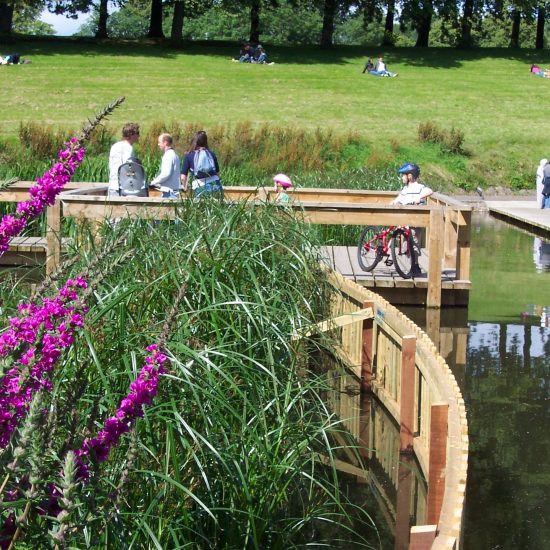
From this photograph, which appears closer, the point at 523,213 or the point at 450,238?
the point at 450,238

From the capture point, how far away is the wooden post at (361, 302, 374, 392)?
9.33 m

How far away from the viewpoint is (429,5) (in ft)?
211

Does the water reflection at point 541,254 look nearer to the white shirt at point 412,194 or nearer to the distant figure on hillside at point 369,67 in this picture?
the white shirt at point 412,194

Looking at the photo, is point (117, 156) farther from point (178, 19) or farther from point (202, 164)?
point (178, 19)

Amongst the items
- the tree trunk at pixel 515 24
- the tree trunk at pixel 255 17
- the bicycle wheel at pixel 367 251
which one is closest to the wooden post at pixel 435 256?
the bicycle wheel at pixel 367 251

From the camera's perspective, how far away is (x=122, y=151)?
44.1 feet

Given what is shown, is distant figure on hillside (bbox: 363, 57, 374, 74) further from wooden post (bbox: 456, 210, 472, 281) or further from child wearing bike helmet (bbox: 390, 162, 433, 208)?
wooden post (bbox: 456, 210, 472, 281)

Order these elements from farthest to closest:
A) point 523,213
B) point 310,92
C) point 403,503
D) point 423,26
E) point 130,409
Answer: point 423,26, point 310,92, point 523,213, point 403,503, point 130,409

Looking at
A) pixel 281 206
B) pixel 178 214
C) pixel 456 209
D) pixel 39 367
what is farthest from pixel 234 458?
pixel 456 209

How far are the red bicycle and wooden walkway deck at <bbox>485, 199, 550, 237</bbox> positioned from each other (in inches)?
358

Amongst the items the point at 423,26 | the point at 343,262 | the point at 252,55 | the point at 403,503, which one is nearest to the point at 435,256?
the point at 343,262

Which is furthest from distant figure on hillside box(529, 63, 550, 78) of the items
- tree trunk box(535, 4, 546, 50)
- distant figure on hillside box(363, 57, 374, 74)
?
tree trunk box(535, 4, 546, 50)

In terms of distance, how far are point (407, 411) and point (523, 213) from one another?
19753 millimetres

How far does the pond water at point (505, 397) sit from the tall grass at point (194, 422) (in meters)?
0.86
